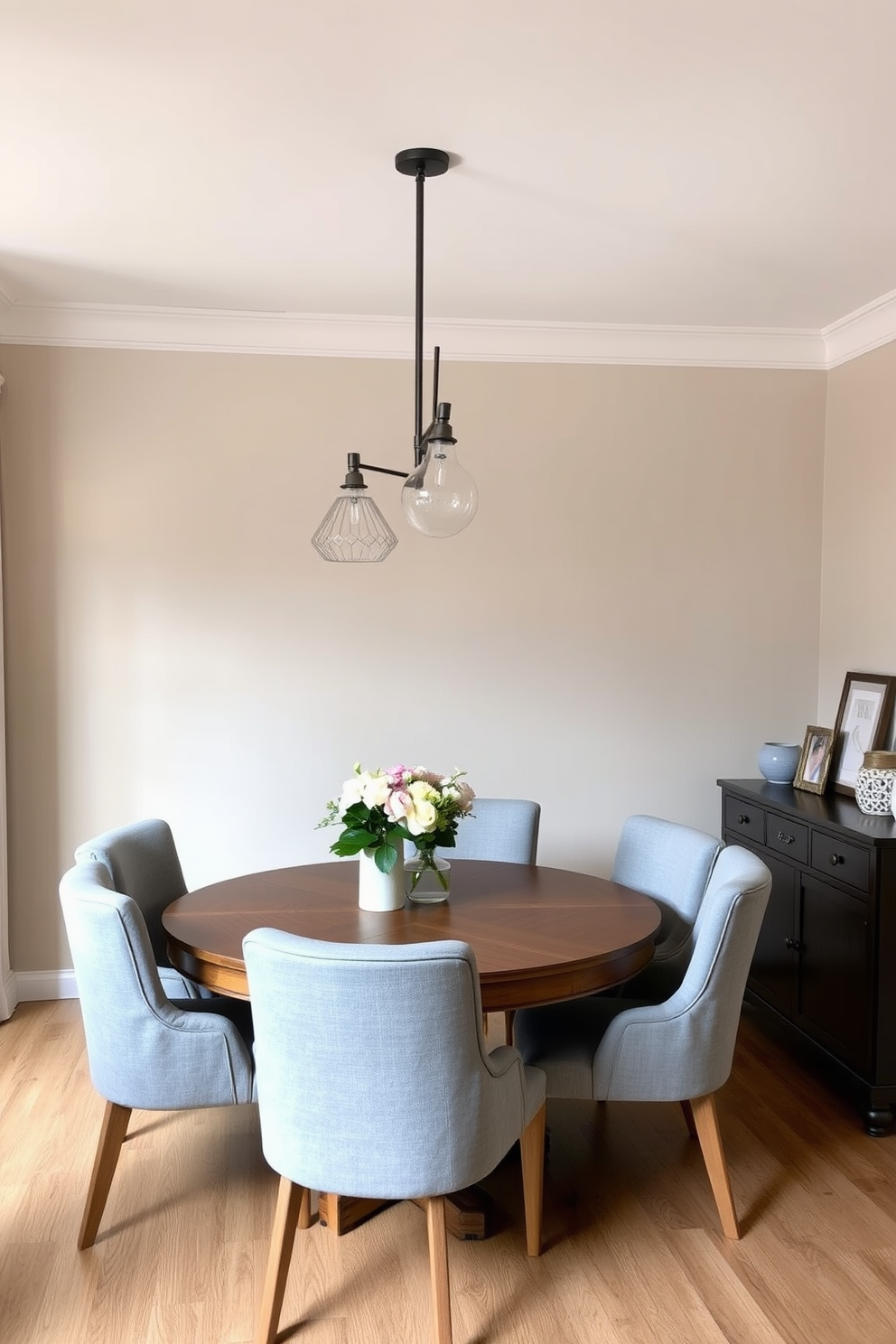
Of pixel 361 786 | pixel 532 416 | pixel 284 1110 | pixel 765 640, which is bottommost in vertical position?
pixel 284 1110

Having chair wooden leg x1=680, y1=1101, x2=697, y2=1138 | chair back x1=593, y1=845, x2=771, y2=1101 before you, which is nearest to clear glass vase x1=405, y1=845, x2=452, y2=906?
chair back x1=593, y1=845, x2=771, y2=1101

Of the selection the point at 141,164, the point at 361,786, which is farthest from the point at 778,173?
the point at 361,786

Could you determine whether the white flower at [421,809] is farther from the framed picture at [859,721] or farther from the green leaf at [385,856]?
the framed picture at [859,721]

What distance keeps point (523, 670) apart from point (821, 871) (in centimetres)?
142

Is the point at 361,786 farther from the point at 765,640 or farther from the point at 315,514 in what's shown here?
the point at 765,640

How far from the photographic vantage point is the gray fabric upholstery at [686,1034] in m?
2.43

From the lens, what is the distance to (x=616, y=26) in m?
2.11

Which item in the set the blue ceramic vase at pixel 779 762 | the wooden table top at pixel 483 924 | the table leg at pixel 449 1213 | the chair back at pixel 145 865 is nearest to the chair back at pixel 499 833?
the wooden table top at pixel 483 924

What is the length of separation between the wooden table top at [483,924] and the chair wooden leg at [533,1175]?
35cm

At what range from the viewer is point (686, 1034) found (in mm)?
2453

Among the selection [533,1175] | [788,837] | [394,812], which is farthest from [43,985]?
[788,837]

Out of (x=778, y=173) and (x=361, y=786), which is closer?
(x=361, y=786)

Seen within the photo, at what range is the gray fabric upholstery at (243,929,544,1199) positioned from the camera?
6.17ft

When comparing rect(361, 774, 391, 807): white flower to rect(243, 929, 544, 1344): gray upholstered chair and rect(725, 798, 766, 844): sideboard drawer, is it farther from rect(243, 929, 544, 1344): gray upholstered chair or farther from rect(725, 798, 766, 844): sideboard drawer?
rect(725, 798, 766, 844): sideboard drawer
